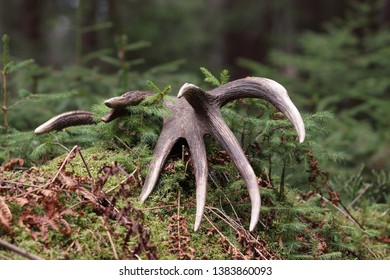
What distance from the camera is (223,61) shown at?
19.3 metres

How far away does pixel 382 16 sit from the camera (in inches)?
450

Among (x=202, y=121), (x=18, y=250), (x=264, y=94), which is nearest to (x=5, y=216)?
(x=18, y=250)

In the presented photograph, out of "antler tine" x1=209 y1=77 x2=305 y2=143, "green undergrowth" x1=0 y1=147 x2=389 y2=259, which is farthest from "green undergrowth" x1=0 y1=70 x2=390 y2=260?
"antler tine" x1=209 y1=77 x2=305 y2=143

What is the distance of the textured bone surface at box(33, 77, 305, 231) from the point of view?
2947 millimetres

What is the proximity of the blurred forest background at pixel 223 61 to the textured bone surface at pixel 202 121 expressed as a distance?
0.40 m

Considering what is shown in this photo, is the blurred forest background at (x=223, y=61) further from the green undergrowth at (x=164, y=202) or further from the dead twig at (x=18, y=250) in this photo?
the dead twig at (x=18, y=250)

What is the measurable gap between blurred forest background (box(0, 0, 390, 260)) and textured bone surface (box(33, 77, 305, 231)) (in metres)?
0.40

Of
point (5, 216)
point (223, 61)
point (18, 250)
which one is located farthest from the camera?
point (223, 61)

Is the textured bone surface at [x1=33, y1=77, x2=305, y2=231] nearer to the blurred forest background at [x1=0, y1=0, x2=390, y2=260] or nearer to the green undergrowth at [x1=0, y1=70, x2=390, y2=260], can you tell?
the green undergrowth at [x1=0, y1=70, x2=390, y2=260]

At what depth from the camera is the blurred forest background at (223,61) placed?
4.76m

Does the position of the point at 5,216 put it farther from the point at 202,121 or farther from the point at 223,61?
the point at 223,61

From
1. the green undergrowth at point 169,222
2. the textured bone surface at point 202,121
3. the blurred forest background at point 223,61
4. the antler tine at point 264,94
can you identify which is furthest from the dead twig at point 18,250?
the antler tine at point 264,94

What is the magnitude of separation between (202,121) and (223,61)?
16348 mm

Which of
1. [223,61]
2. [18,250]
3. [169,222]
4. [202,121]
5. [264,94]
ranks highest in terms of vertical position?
[264,94]
